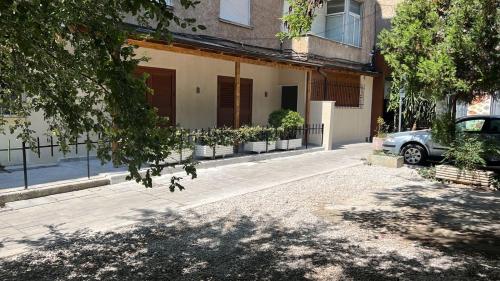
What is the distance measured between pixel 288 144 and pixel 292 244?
8.37 meters

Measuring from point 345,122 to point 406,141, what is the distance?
5.41m

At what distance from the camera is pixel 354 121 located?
1850cm

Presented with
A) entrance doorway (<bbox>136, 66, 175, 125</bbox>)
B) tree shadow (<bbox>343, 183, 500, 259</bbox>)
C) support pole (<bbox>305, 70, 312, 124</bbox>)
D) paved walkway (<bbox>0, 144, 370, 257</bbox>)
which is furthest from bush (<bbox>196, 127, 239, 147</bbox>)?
tree shadow (<bbox>343, 183, 500, 259</bbox>)

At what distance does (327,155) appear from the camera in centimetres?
1416

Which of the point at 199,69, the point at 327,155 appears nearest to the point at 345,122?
the point at 327,155

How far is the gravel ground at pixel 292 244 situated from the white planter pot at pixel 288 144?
533 centimetres

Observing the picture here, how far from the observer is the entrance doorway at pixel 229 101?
14.5 m

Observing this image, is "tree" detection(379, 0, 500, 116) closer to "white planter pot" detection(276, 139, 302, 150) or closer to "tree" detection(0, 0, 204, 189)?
"white planter pot" detection(276, 139, 302, 150)

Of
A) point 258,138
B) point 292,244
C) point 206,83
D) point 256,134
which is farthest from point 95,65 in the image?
point 206,83

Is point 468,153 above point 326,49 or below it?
below

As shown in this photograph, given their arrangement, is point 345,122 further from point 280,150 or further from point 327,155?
point 280,150

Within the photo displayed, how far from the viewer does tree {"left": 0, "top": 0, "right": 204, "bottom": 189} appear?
8.67ft

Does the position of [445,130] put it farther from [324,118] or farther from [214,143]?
[214,143]

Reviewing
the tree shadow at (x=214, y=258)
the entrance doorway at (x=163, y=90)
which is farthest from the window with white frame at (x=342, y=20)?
the tree shadow at (x=214, y=258)
